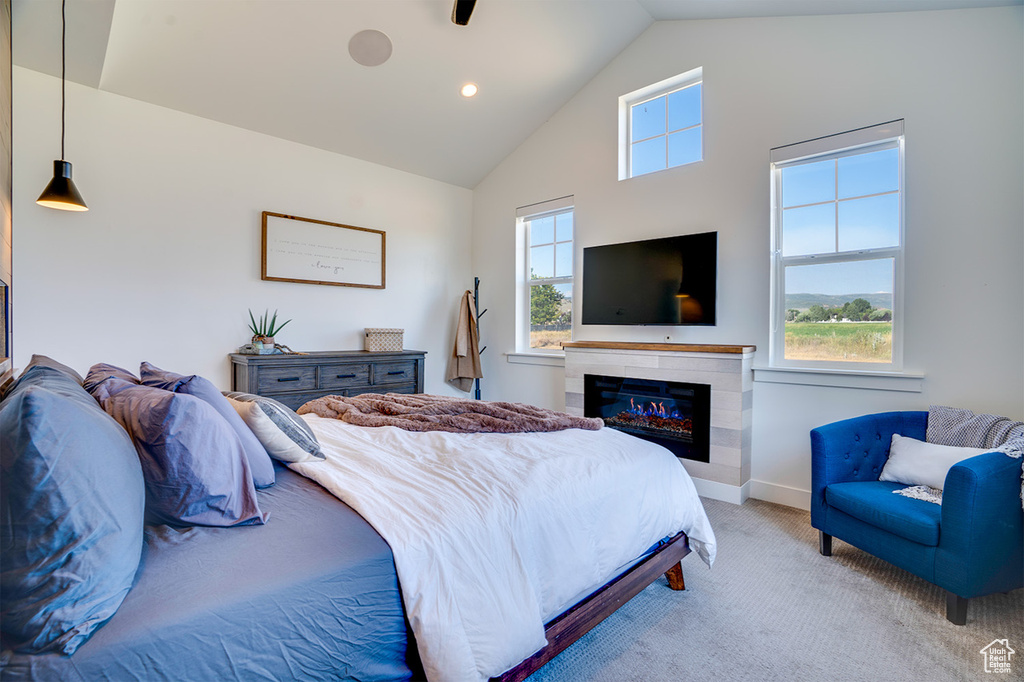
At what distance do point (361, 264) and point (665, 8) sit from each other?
3287 mm

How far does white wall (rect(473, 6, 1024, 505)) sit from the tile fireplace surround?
0.54 feet

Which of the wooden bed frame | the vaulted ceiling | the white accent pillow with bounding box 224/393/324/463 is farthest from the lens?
the vaulted ceiling

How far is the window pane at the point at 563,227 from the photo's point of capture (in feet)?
14.9

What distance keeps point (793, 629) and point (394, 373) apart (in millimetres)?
3374

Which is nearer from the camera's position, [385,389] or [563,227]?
[385,389]

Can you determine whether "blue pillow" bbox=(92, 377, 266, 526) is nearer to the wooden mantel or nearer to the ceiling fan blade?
the ceiling fan blade

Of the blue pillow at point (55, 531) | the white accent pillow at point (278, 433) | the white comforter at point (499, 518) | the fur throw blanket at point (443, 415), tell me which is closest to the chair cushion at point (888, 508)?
the white comforter at point (499, 518)

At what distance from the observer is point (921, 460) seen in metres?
2.27

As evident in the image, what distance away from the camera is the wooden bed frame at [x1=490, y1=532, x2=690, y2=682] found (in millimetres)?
1344

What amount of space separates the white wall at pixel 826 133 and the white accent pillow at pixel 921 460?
488 mm

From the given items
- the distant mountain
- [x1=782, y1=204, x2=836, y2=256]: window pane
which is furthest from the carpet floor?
[x1=782, y1=204, x2=836, y2=256]: window pane

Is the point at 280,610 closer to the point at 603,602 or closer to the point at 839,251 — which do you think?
the point at 603,602

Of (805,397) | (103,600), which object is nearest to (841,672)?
(805,397)

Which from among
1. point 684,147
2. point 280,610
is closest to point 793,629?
point 280,610
